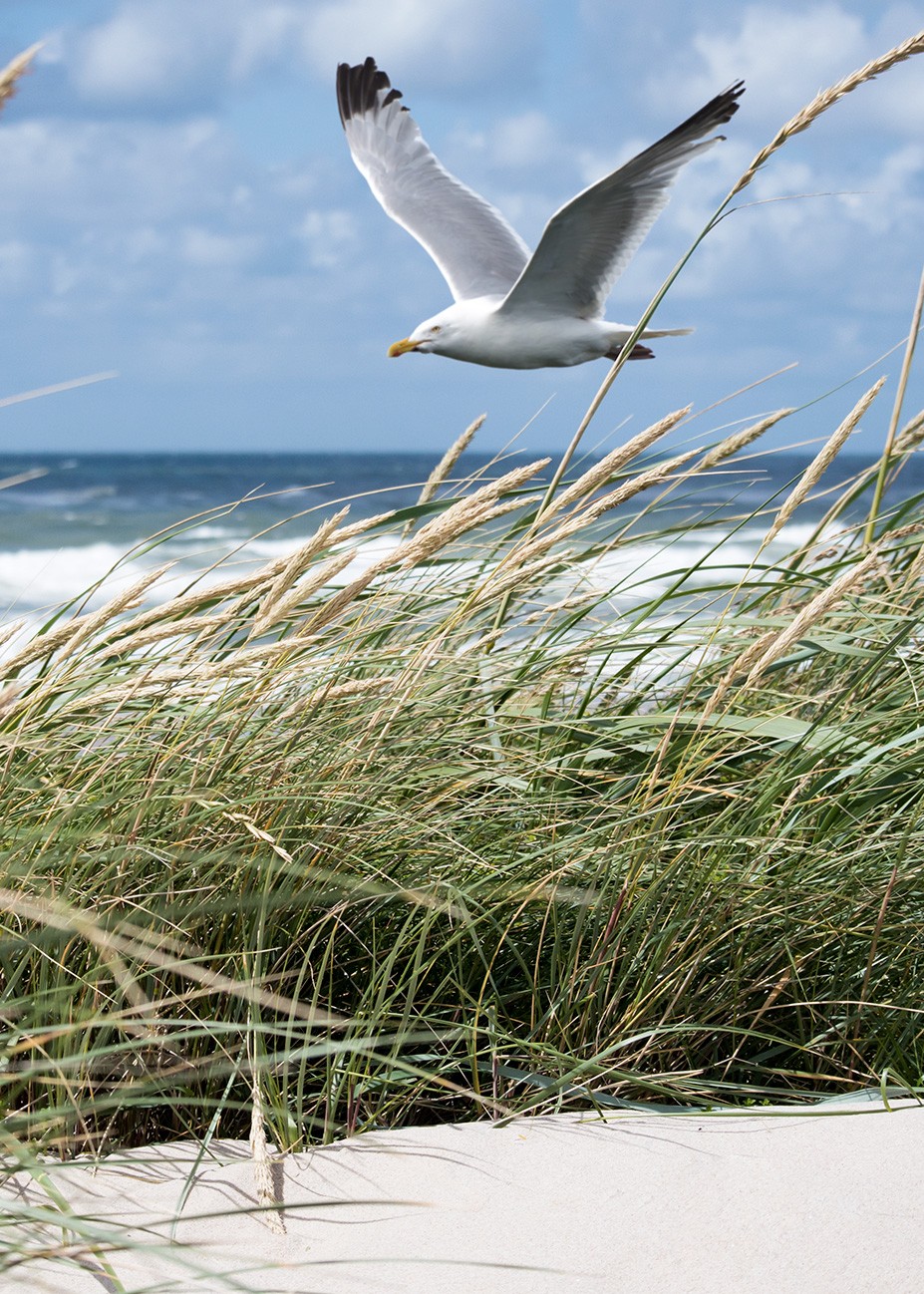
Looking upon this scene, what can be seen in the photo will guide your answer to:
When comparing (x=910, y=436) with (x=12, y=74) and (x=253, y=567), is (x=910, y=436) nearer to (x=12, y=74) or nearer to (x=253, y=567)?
(x=253, y=567)

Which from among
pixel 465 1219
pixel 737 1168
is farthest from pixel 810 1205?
pixel 465 1219

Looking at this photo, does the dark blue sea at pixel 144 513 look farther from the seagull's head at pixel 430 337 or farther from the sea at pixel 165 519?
the seagull's head at pixel 430 337

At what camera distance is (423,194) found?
5535mm

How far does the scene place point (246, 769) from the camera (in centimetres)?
131

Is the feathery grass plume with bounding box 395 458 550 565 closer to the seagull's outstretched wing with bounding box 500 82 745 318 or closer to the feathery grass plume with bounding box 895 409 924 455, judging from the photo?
the feathery grass plume with bounding box 895 409 924 455

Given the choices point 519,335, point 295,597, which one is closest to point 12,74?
point 295,597

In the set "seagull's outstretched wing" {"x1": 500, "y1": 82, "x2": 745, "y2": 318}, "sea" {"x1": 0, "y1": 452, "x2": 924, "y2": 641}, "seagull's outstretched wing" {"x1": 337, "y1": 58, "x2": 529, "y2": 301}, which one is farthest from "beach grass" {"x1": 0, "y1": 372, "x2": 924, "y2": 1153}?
"seagull's outstretched wing" {"x1": 337, "y1": 58, "x2": 529, "y2": 301}

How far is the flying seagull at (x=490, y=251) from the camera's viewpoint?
14.3 ft

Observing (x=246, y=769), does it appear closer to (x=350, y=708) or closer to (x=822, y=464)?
(x=350, y=708)

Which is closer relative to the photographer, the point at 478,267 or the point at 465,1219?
the point at 465,1219

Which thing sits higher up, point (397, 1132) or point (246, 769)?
point (246, 769)

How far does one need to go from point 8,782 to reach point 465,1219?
651 mm

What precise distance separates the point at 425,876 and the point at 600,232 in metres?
3.60

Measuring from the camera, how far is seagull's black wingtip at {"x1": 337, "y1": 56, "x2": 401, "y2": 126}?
561 centimetres
